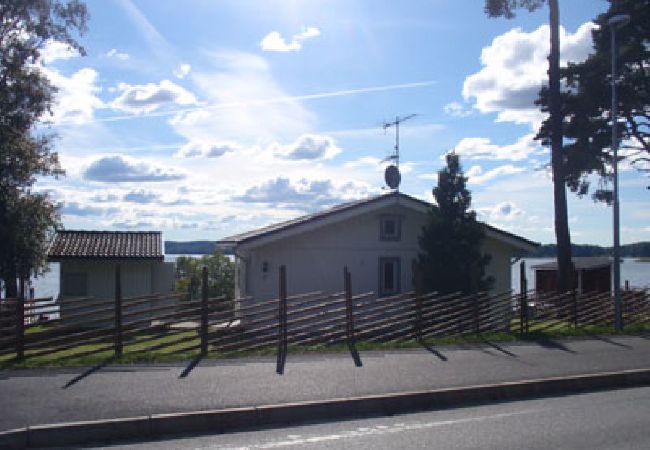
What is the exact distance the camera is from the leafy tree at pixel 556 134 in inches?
937

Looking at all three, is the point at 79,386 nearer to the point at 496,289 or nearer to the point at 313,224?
the point at 313,224

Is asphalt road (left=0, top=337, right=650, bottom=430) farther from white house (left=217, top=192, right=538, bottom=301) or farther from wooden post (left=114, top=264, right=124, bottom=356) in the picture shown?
white house (left=217, top=192, right=538, bottom=301)

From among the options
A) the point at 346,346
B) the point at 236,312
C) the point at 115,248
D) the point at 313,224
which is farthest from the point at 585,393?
the point at 115,248

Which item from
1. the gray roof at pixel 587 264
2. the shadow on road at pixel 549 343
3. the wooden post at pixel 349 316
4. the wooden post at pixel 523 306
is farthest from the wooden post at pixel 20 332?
the gray roof at pixel 587 264

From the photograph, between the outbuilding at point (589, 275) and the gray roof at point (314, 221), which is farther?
the outbuilding at point (589, 275)

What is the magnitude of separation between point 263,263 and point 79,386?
11773mm

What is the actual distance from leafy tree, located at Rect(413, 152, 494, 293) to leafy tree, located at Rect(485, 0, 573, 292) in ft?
12.3

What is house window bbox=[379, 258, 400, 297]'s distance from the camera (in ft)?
75.5

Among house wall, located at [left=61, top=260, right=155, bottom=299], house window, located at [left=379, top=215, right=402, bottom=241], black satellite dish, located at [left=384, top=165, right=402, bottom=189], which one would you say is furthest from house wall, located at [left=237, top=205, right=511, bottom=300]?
house wall, located at [left=61, top=260, right=155, bottom=299]

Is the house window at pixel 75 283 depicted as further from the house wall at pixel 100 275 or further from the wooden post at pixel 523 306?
the wooden post at pixel 523 306

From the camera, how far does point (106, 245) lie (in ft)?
85.7

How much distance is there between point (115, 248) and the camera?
25984mm

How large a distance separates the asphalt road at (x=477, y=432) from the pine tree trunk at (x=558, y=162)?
15.1 m

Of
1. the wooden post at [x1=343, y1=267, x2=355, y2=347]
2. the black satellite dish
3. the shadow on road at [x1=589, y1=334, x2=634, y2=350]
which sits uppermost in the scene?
the black satellite dish
